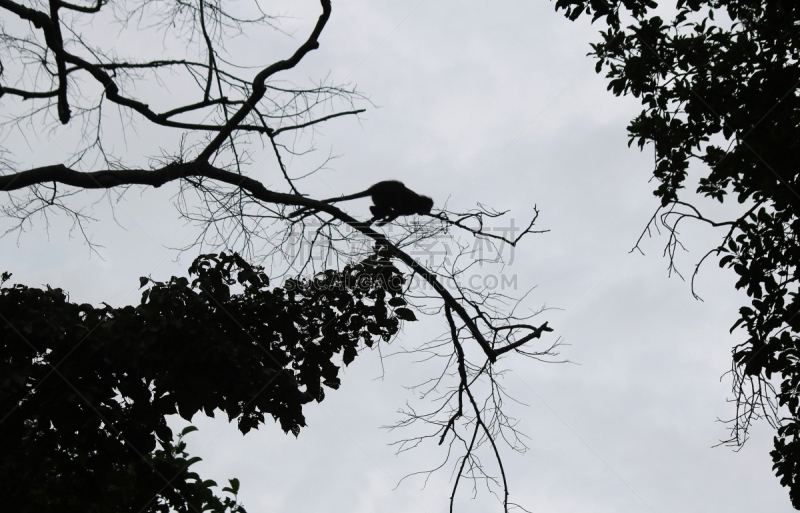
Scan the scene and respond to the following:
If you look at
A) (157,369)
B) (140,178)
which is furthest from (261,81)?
(157,369)

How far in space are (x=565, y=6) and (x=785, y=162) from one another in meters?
1.56

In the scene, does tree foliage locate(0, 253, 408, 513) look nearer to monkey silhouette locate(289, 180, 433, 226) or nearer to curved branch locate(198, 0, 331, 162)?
curved branch locate(198, 0, 331, 162)

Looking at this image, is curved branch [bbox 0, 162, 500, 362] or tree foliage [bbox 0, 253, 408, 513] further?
curved branch [bbox 0, 162, 500, 362]

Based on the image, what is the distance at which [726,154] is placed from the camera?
12.4ft

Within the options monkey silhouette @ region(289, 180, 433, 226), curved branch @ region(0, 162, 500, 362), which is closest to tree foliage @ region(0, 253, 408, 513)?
curved branch @ region(0, 162, 500, 362)

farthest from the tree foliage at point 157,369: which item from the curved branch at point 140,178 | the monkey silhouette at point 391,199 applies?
the monkey silhouette at point 391,199

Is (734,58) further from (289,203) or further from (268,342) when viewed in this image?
(268,342)

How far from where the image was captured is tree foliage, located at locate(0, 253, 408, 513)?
312cm

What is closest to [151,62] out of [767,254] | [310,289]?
[310,289]

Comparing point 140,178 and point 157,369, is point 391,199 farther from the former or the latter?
point 157,369

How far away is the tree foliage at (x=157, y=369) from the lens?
312 cm

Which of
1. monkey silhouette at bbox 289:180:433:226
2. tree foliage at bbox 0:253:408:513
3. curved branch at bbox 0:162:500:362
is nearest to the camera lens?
tree foliage at bbox 0:253:408:513

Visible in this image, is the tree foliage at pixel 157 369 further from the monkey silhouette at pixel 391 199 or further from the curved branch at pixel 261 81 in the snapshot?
the monkey silhouette at pixel 391 199

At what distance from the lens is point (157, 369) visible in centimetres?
344
